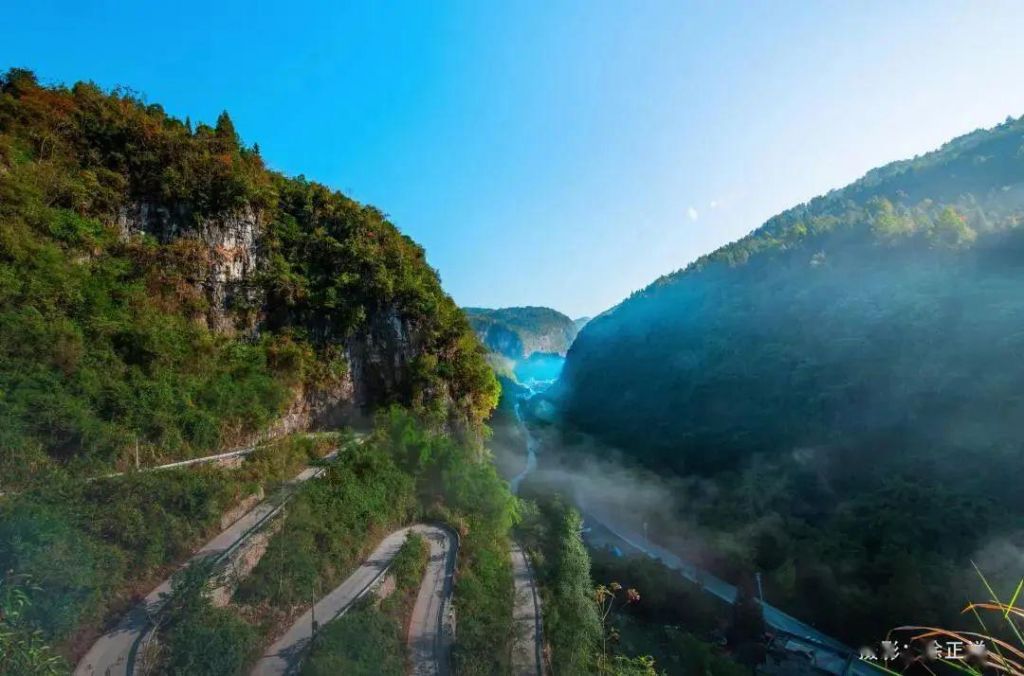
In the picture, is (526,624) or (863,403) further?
(863,403)

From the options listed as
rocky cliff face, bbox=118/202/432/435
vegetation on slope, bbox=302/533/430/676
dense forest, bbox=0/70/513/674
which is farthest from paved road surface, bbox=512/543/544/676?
rocky cliff face, bbox=118/202/432/435

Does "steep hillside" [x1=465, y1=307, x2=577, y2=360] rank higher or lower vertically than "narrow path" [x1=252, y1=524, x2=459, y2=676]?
higher

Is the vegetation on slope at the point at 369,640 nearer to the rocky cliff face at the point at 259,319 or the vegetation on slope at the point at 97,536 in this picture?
the vegetation on slope at the point at 97,536

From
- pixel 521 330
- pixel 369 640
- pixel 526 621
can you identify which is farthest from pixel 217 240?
pixel 521 330

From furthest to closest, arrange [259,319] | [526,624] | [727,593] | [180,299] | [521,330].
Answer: [521,330] < [727,593] < [259,319] < [180,299] < [526,624]

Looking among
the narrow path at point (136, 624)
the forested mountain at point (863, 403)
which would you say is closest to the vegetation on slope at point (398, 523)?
the narrow path at point (136, 624)

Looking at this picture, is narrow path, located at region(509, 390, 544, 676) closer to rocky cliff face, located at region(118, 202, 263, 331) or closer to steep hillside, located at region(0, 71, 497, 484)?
steep hillside, located at region(0, 71, 497, 484)

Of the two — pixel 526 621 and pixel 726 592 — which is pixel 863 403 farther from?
pixel 526 621
